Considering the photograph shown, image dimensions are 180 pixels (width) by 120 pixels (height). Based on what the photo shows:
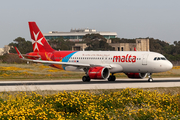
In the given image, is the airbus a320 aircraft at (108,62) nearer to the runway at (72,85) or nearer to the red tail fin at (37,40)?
the red tail fin at (37,40)

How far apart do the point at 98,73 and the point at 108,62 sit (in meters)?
3.75

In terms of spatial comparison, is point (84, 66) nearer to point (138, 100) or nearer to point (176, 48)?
point (138, 100)

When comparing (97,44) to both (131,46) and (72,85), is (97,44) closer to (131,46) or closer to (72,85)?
(131,46)

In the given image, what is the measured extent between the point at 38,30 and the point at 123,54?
48.1 feet

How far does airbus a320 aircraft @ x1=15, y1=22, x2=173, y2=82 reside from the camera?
41062mm

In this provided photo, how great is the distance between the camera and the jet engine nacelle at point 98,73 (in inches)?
1596

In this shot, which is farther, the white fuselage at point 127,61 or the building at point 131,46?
the building at point 131,46


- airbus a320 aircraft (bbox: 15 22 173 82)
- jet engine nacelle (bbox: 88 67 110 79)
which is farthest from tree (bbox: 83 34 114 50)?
jet engine nacelle (bbox: 88 67 110 79)

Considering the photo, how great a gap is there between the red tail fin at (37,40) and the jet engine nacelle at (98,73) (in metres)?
10.9

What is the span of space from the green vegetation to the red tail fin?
2887 cm

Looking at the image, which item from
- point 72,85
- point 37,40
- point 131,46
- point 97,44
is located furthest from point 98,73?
point 131,46

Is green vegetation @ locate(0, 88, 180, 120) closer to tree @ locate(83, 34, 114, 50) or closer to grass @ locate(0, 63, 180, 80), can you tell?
grass @ locate(0, 63, 180, 80)

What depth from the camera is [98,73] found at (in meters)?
40.6

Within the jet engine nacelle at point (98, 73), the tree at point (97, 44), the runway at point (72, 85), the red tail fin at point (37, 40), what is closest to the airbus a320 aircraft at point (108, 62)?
the jet engine nacelle at point (98, 73)
